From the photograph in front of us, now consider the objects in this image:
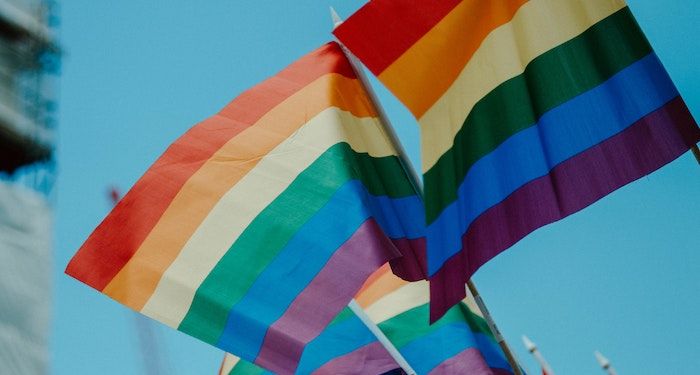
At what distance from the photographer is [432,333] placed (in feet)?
34.8

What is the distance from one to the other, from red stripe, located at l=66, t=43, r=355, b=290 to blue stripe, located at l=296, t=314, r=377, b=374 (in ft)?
7.49

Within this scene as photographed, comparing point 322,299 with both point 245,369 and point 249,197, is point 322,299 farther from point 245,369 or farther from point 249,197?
point 245,369

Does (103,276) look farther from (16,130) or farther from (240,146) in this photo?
(16,130)

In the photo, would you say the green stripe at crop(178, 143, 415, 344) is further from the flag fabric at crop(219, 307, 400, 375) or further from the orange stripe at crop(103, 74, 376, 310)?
the flag fabric at crop(219, 307, 400, 375)

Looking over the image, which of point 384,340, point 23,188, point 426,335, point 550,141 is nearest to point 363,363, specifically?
point 384,340

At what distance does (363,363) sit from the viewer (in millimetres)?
9688

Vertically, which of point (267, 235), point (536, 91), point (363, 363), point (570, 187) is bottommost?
point (363, 363)

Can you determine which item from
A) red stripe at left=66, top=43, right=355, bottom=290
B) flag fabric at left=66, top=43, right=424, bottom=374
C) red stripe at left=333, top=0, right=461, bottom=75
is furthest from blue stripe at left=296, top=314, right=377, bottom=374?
red stripe at left=333, top=0, right=461, bottom=75

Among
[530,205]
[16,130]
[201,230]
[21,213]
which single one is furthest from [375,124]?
[16,130]

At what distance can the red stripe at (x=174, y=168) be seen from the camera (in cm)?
802

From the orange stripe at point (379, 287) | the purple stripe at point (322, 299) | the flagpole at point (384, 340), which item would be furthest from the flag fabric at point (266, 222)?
the orange stripe at point (379, 287)

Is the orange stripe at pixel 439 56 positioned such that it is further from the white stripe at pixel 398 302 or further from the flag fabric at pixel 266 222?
the white stripe at pixel 398 302

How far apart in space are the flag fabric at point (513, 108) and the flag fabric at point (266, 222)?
0.93 metres

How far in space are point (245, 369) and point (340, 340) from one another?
4.93 feet
